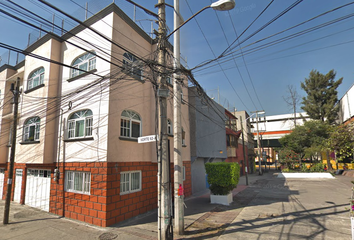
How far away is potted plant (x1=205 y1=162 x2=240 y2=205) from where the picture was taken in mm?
11211

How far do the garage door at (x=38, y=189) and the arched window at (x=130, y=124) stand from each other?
522 centimetres

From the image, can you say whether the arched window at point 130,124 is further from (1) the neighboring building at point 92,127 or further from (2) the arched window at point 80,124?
(2) the arched window at point 80,124

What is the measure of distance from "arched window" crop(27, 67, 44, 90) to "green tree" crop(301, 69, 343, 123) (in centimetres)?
3922

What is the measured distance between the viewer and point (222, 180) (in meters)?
11.3

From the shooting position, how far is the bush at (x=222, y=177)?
11.2m

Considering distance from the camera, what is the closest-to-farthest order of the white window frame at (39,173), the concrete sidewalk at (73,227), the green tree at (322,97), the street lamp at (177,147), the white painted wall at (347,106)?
the street lamp at (177,147) → the concrete sidewalk at (73,227) → the white window frame at (39,173) → the white painted wall at (347,106) → the green tree at (322,97)

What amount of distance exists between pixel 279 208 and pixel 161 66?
9559 millimetres

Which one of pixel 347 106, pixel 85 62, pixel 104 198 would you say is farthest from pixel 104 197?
pixel 347 106

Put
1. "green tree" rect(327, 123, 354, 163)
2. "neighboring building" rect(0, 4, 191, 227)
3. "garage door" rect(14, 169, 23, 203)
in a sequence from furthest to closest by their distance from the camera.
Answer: "garage door" rect(14, 169, 23, 203) < "neighboring building" rect(0, 4, 191, 227) < "green tree" rect(327, 123, 354, 163)

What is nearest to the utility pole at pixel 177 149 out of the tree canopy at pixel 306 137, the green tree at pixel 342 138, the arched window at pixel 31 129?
the green tree at pixel 342 138

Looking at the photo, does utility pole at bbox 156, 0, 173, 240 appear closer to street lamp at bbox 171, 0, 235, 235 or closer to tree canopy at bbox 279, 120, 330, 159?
street lamp at bbox 171, 0, 235, 235

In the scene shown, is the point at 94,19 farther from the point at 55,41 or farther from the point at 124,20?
the point at 55,41

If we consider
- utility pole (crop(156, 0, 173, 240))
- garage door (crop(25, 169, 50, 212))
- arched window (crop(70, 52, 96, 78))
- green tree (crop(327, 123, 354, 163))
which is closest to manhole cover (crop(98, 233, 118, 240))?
utility pole (crop(156, 0, 173, 240))

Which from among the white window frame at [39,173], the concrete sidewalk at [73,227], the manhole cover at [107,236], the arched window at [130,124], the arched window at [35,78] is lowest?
the concrete sidewalk at [73,227]
